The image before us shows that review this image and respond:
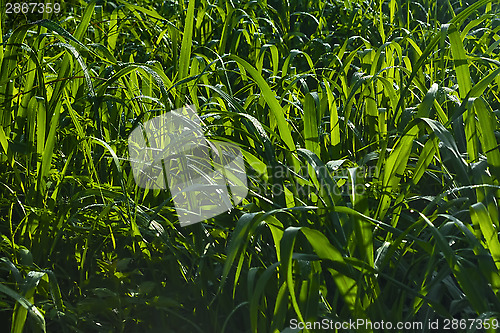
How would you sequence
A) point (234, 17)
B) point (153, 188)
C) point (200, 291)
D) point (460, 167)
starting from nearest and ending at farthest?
point (460, 167), point (200, 291), point (153, 188), point (234, 17)

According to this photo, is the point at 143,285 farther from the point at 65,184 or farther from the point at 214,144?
the point at 65,184

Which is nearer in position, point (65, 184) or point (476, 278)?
point (476, 278)

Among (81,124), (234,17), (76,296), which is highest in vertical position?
(234,17)

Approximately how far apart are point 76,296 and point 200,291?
0.84 feet

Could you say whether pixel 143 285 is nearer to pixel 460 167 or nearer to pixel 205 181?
pixel 205 181

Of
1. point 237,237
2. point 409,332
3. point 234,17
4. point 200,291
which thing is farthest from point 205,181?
point 234,17

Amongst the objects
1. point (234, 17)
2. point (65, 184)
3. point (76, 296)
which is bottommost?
point (76, 296)

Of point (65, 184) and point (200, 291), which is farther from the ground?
point (65, 184)

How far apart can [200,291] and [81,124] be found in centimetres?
50

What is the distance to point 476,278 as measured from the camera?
89 centimetres

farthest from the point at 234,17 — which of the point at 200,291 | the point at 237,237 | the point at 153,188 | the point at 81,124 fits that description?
the point at 237,237

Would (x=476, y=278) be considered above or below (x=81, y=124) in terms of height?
below

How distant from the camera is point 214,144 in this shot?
45.5 inches

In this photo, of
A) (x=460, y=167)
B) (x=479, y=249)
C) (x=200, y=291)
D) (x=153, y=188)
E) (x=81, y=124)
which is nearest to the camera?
(x=479, y=249)
